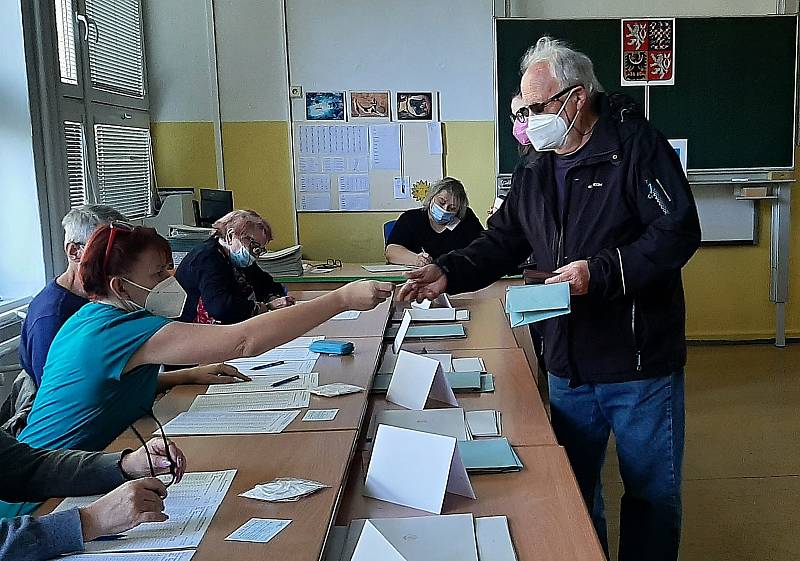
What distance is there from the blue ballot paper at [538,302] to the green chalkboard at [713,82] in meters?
3.92

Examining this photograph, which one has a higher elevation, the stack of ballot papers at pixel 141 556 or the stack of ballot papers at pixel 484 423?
the stack of ballot papers at pixel 141 556

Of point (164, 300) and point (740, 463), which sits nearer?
point (164, 300)

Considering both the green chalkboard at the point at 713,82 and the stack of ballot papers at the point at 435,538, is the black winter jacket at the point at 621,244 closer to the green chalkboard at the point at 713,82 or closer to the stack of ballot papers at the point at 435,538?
the stack of ballot papers at the point at 435,538

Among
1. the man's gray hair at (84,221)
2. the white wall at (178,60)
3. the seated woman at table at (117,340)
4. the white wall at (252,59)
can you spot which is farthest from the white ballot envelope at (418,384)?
the white wall at (178,60)

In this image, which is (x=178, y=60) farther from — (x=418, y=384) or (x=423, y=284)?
(x=418, y=384)

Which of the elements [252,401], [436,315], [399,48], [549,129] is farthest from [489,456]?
[399,48]

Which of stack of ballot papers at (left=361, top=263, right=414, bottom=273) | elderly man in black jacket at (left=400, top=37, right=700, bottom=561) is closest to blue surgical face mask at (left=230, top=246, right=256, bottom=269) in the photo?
stack of ballot papers at (left=361, top=263, right=414, bottom=273)

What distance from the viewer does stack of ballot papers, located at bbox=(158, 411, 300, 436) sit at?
212cm

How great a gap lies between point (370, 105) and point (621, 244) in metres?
4.09

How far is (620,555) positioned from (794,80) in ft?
15.6

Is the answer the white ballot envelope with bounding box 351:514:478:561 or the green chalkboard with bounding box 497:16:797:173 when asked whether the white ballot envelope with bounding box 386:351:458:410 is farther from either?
the green chalkboard with bounding box 497:16:797:173

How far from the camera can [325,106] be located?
6012 millimetres

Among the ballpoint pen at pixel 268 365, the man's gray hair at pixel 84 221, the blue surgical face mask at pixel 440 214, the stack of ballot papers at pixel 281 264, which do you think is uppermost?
the man's gray hair at pixel 84 221

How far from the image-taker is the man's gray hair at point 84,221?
10.2ft
